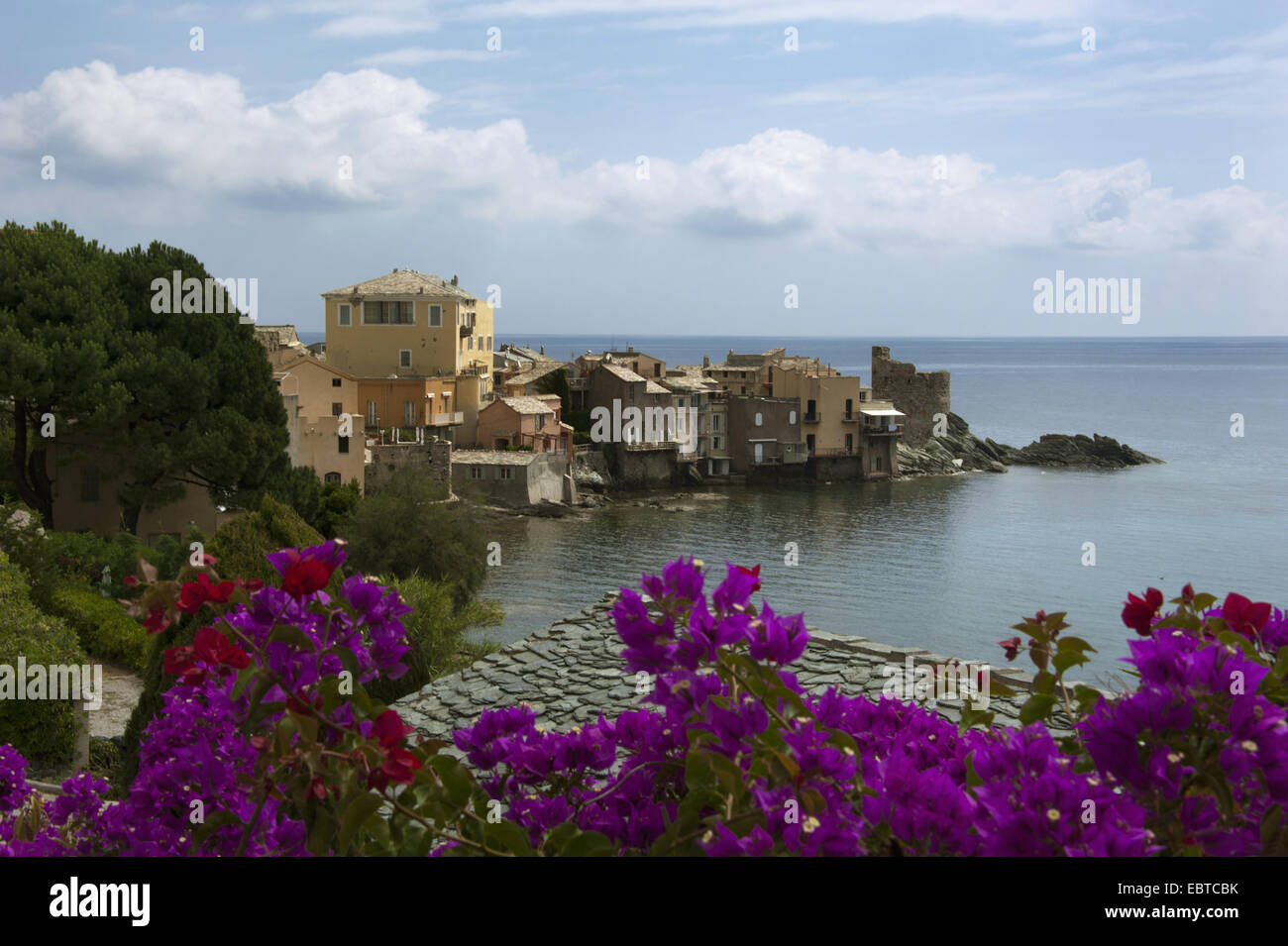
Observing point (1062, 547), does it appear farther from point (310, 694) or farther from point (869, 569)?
point (310, 694)

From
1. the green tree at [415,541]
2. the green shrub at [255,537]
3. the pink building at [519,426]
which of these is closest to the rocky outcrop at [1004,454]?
the pink building at [519,426]

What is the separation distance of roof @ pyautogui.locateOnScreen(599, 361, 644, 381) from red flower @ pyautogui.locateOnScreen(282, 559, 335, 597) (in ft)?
178

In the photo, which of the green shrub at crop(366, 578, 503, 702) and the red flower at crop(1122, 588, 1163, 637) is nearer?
the red flower at crop(1122, 588, 1163, 637)


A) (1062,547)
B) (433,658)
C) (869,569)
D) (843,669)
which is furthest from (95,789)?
(1062,547)

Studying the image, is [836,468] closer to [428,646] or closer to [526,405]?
[526,405]

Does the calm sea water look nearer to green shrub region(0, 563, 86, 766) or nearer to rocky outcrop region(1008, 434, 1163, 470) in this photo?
rocky outcrop region(1008, 434, 1163, 470)

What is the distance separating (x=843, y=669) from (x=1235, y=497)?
53.3 m

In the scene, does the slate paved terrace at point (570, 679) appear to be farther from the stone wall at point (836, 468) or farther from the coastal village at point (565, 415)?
the stone wall at point (836, 468)

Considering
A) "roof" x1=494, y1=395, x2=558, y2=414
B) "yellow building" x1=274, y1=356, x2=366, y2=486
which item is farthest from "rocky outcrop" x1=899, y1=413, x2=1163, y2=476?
"yellow building" x1=274, y1=356, x2=366, y2=486

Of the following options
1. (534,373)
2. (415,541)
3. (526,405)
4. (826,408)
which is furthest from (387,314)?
(415,541)

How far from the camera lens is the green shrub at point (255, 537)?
13.8 meters

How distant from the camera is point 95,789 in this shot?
301 centimetres

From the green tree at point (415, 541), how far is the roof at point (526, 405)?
1977 cm

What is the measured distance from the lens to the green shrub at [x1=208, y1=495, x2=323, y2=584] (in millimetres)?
13828
